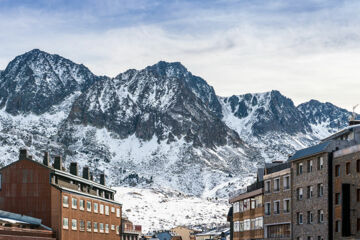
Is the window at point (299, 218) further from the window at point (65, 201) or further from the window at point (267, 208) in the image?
the window at point (65, 201)

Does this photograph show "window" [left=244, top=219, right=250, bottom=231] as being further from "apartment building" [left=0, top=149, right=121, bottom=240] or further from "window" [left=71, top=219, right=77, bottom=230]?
"window" [left=71, top=219, right=77, bottom=230]

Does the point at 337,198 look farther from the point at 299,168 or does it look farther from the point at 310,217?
the point at 299,168

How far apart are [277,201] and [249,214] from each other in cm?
1442

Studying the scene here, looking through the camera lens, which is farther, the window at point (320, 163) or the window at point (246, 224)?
the window at point (246, 224)

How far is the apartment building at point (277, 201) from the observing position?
364ft

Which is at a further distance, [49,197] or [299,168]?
[49,197]

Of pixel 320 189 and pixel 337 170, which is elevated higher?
pixel 337 170

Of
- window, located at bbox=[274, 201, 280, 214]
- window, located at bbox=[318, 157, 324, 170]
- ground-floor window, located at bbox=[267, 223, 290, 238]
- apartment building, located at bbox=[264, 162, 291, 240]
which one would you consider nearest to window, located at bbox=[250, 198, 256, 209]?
apartment building, located at bbox=[264, 162, 291, 240]

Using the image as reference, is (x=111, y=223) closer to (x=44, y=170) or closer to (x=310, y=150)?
(x=44, y=170)

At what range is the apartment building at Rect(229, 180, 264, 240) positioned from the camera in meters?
122

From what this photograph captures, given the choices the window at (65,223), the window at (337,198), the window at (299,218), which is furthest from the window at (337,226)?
the window at (65,223)

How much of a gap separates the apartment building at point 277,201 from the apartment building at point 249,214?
8.90ft

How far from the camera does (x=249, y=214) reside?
127625 millimetres

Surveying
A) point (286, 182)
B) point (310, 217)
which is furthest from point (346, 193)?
point (286, 182)
